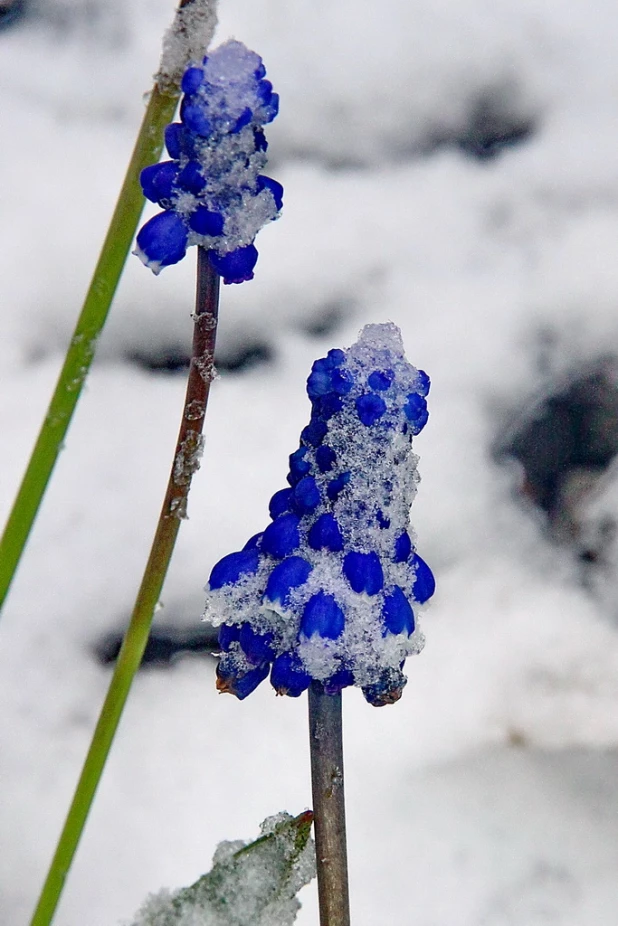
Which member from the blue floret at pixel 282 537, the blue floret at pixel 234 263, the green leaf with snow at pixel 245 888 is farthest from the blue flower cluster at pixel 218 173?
the green leaf with snow at pixel 245 888

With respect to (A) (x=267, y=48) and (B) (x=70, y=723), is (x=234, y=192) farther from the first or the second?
(A) (x=267, y=48)

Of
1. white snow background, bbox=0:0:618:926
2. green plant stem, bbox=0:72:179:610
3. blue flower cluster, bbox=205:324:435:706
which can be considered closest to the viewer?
green plant stem, bbox=0:72:179:610

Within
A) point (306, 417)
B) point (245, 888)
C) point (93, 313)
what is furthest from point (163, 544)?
point (306, 417)

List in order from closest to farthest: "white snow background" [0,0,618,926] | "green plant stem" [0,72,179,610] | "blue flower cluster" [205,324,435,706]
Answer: "green plant stem" [0,72,179,610]
"blue flower cluster" [205,324,435,706]
"white snow background" [0,0,618,926]

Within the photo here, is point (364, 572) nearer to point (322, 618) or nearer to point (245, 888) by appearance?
point (322, 618)

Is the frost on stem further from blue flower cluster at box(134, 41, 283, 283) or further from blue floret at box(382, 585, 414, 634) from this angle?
blue floret at box(382, 585, 414, 634)

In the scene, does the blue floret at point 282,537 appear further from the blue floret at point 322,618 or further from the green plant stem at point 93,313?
the green plant stem at point 93,313

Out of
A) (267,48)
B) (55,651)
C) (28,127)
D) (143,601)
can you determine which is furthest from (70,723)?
(267,48)

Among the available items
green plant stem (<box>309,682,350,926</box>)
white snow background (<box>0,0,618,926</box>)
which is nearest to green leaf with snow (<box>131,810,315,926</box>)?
green plant stem (<box>309,682,350,926</box>)
